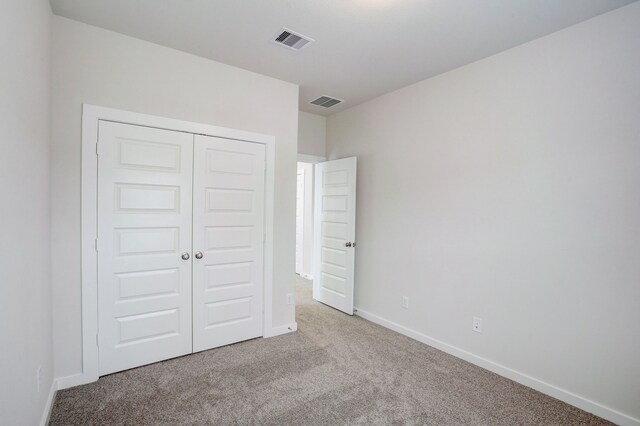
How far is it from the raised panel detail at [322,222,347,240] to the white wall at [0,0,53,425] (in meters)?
2.98

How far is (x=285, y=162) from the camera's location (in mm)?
3418

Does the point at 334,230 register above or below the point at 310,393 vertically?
above

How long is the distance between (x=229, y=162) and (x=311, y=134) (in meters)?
1.83

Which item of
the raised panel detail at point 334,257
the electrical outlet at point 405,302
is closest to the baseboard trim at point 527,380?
the electrical outlet at point 405,302

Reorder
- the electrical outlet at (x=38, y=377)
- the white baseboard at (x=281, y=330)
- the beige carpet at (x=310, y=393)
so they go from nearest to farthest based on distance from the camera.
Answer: the electrical outlet at (x=38, y=377)
the beige carpet at (x=310, y=393)
the white baseboard at (x=281, y=330)

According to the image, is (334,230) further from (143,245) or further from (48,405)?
(48,405)

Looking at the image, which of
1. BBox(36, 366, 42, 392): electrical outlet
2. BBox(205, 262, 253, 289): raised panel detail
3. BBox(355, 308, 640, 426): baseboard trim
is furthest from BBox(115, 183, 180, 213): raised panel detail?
BBox(355, 308, 640, 426): baseboard trim

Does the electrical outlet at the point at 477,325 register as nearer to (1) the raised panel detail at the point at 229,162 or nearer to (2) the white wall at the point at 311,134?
(1) the raised panel detail at the point at 229,162

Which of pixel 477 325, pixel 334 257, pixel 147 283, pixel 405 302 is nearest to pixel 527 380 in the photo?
pixel 477 325

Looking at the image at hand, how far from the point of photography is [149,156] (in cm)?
261

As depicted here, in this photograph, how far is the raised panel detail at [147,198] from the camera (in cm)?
250

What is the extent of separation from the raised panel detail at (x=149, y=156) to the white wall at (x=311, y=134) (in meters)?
2.00

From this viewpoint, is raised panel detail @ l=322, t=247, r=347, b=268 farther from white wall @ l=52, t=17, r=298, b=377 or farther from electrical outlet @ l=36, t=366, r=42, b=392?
electrical outlet @ l=36, t=366, r=42, b=392

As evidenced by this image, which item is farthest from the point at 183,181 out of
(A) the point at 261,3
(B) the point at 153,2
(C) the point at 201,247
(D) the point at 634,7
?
(D) the point at 634,7
